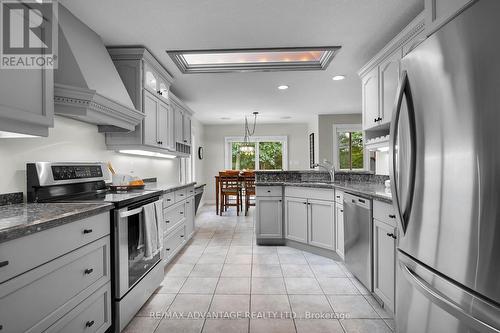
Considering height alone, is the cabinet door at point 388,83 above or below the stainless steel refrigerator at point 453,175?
above

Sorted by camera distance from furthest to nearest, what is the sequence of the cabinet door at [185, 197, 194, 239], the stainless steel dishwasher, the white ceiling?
Answer: the cabinet door at [185, 197, 194, 239]
the stainless steel dishwasher
the white ceiling

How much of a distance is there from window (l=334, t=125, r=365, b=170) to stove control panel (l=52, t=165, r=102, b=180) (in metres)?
5.76

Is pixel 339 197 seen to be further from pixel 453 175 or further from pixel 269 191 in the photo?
pixel 453 175

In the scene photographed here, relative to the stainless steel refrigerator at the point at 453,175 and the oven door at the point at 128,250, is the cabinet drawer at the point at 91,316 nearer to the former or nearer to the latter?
the oven door at the point at 128,250

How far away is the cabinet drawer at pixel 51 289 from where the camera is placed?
40.1 inches

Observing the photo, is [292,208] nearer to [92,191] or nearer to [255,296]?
[255,296]

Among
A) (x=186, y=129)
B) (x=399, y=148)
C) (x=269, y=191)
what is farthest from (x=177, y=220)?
(x=399, y=148)

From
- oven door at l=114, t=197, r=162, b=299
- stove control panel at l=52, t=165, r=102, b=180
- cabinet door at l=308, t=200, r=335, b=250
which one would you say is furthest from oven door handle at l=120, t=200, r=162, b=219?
cabinet door at l=308, t=200, r=335, b=250

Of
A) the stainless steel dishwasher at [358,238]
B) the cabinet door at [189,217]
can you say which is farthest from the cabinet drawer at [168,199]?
the stainless steel dishwasher at [358,238]

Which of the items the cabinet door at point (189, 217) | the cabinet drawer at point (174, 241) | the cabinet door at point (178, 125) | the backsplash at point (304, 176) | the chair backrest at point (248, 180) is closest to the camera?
the cabinet drawer at point (174, 241)

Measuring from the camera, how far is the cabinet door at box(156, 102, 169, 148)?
10.8 feet

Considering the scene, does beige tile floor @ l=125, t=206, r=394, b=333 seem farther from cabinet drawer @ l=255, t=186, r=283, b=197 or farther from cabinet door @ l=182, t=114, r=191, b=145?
cabinet door @ l=182, t=114, r=191, b=145

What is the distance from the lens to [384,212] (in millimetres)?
1938

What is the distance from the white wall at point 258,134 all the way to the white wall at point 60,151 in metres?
4.64
